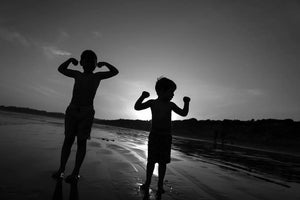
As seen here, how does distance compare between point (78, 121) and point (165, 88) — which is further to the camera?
point (165, 88)

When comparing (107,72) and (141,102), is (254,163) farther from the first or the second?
(107,72)

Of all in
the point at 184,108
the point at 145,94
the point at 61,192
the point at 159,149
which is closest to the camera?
the point at 61,192

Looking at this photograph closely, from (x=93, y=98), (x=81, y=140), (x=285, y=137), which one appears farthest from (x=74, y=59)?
(x=285, y=137)

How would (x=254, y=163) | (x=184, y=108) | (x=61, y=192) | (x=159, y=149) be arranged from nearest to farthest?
(x=61, y=192) → (x=159, y=149) → (x=184, y=108) → (x=254, y=163)

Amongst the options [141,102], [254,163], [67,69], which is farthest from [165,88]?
[254,163]

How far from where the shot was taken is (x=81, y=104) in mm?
3982

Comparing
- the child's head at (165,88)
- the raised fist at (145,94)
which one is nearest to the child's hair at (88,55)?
the raised fist at (145,94)

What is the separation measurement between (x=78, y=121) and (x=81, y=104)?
0.27m

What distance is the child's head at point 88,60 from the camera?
410 cm

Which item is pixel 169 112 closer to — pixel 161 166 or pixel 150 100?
pixel 150 100

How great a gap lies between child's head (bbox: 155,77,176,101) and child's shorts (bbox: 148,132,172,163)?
0.65 metres

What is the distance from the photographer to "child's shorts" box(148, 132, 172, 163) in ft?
12.8

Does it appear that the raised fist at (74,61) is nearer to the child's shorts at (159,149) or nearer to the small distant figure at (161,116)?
the small distant figure at (161,116)

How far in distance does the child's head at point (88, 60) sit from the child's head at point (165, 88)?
1117mm
